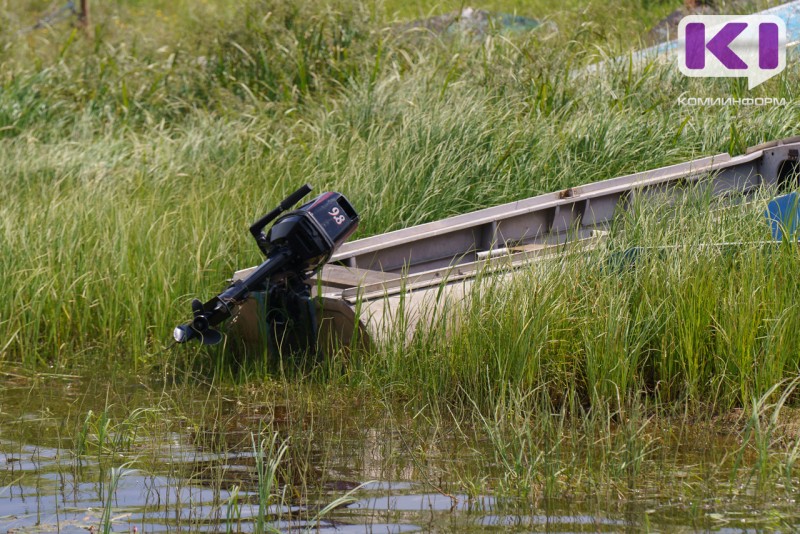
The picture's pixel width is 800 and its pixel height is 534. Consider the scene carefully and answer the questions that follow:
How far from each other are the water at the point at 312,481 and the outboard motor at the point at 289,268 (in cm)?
49

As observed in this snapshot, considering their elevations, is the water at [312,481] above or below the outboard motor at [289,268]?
below

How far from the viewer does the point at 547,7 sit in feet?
60.0

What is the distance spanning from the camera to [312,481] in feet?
14.4

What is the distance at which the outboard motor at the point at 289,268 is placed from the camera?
18.4ft

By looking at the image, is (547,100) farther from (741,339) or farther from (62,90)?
(62,90)

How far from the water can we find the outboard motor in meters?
0.49

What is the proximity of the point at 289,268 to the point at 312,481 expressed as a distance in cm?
169

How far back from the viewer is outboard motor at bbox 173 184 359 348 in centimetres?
562

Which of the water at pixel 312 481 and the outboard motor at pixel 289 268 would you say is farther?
the outboard motor at pixel 289 268

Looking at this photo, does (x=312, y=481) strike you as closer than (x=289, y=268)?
Yes

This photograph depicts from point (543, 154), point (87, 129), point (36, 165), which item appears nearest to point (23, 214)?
point (36, 165)

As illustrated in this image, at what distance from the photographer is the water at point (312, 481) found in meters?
3.87

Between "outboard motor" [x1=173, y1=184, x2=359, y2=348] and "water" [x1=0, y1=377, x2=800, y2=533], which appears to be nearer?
"water" [x1=0, y1=377, x2=800, y2=533]

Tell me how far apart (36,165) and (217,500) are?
6.32 m
